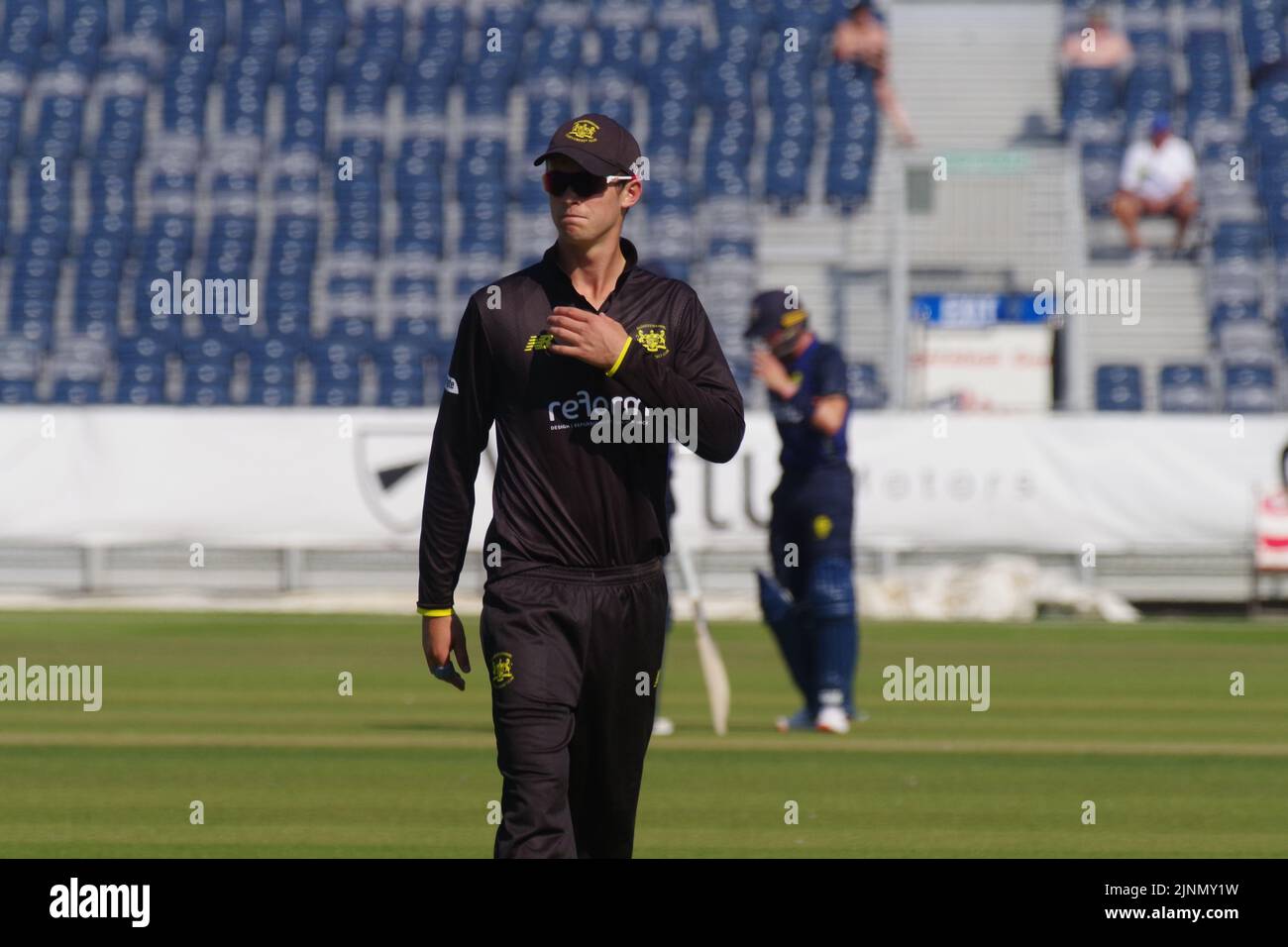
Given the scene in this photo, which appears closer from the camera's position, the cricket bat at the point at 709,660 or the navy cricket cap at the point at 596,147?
the navy cricket cap at the point at 596,147

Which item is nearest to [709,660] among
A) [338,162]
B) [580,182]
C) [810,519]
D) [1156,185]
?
[810,519]

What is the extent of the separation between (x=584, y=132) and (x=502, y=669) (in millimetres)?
1515

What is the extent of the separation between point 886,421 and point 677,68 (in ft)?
30.8

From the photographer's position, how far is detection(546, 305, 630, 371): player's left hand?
6.09m

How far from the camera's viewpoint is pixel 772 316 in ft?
41.3

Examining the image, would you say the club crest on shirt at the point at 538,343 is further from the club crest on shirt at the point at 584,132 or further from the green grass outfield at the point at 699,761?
the green grass outfield at the point at 699,761

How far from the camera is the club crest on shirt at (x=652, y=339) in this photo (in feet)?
21.0

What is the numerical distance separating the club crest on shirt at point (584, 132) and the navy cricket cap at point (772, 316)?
20.4ft

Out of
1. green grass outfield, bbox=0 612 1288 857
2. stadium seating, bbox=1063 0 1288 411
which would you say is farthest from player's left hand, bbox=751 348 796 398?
stadium seating, bbox=1063 0 1288 411

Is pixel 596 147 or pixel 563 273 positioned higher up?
pixel 596 147
